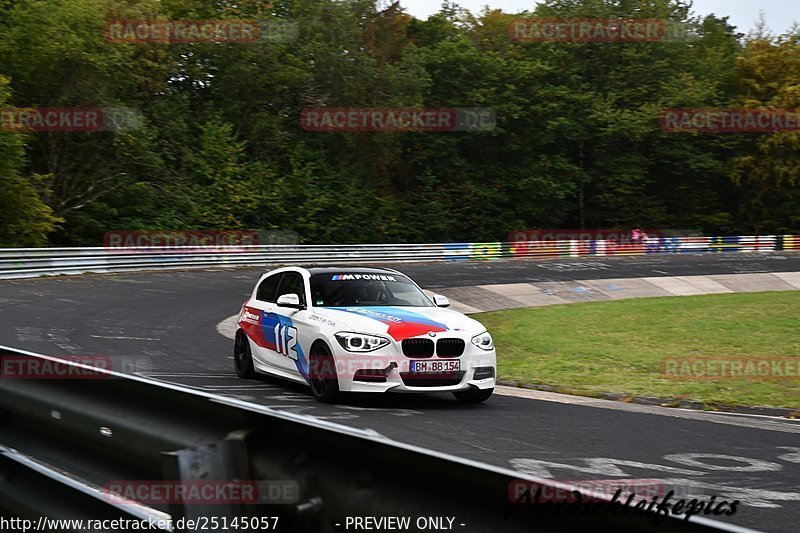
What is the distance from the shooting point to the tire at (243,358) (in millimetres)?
12195

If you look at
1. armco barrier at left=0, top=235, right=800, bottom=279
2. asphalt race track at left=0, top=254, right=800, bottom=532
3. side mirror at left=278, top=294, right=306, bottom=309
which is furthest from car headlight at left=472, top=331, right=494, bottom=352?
armco barrier at left=0, top=235, right=800, bottom=279

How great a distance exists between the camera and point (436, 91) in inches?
2490

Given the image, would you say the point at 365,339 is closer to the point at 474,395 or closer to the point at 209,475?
the point at 474,395

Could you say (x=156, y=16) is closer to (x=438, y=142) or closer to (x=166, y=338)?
(x=438, y=142)

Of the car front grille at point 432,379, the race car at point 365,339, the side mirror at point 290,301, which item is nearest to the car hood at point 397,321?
the race car at point 365,339

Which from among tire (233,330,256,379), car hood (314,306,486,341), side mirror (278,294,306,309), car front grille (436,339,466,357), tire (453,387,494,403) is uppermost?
side mirror (278,294,306,309)

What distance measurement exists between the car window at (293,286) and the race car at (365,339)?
0.7 inches

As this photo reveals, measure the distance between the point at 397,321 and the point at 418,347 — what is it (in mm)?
411

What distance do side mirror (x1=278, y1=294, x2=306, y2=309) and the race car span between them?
0.01 metres

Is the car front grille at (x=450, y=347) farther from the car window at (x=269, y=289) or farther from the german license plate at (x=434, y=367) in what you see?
the car window at (x=269, y=289)

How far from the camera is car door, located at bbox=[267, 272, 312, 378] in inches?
421

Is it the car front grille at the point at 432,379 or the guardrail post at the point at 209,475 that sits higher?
the guardrail post at the point at 209,475

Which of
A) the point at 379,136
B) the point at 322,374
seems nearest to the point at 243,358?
the point at 322,374

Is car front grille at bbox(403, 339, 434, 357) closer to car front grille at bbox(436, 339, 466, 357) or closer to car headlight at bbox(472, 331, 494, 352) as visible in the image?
car front grille at bbox(436, 339, 466, 357)
